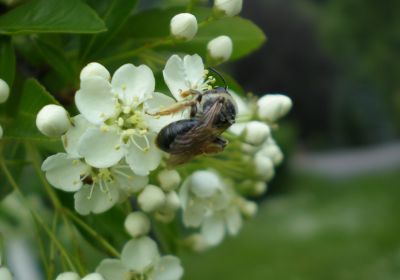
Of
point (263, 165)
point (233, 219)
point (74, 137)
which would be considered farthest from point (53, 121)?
point (233, 219)

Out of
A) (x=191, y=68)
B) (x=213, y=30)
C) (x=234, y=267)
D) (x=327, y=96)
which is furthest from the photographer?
(x=327, y=96)

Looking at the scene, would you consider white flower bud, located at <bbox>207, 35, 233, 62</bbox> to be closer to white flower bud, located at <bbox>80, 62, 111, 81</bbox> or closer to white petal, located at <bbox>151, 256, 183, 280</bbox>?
white flower bud, located at <bbox>80, 62, 111, 81</bbox>

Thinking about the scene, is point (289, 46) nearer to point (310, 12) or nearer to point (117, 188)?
point (310, 12)

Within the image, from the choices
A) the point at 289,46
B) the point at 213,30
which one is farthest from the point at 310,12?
the point at 213,30

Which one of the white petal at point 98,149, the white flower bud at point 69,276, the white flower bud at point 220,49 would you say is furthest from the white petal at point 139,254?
the white flower bud at point 220,49

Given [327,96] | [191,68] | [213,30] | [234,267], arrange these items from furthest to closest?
[327,96] → [234,267] → [213,30] → [191,68]

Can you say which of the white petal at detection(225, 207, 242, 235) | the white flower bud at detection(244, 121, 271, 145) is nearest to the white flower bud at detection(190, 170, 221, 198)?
the white flower bud at detection(244, 121, 271, 145)
